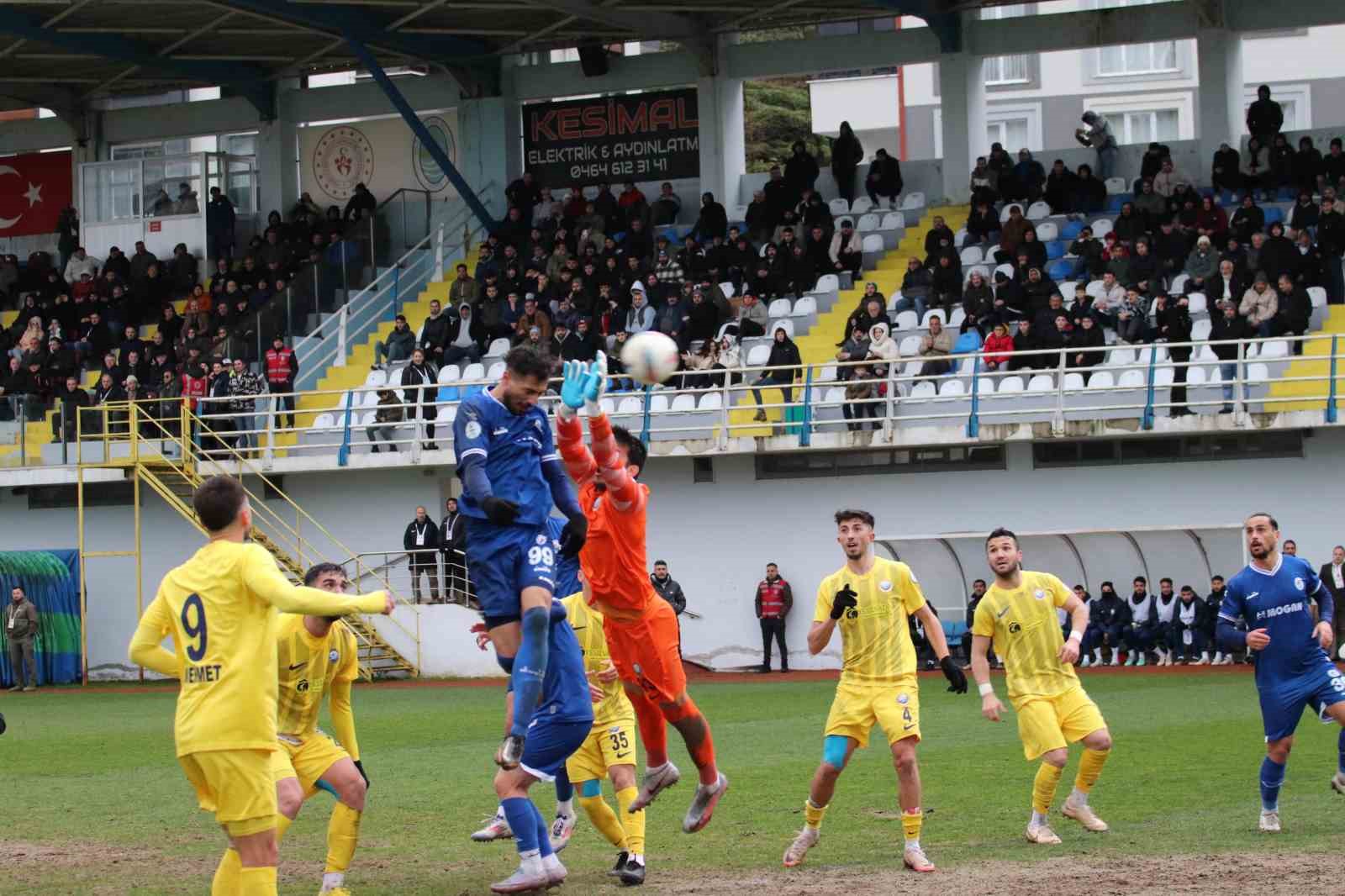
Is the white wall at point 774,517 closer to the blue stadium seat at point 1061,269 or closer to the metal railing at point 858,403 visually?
the metal railing at point 858,403

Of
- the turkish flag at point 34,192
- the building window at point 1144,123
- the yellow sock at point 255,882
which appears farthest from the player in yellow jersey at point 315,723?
the building window at point 1144,123

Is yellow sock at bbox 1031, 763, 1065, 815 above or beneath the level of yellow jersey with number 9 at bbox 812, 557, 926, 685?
beneath

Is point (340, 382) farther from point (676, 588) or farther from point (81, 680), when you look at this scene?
point (676, 588)

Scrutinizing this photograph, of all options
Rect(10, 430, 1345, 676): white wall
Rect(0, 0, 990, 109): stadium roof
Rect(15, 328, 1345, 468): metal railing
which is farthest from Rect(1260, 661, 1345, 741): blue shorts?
Rect(0, 0, 990, 109): stadium roof

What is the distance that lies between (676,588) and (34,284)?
718 inches

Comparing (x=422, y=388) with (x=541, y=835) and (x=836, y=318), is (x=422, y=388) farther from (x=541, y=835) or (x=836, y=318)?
(x=541, y=835)

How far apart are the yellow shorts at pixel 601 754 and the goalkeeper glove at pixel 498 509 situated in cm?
184

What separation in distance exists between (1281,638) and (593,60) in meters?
27.3

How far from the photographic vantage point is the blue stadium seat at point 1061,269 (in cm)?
2952

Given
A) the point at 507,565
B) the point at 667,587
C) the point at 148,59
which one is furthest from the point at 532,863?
the point at 148,59

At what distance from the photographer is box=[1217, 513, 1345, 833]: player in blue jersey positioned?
37.0ft

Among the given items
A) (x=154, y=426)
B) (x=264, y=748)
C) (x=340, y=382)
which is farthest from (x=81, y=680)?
(x=264, y=748)

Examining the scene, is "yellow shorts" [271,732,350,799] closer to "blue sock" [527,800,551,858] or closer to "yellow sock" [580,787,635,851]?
"blue sock" [527,800,551,858]

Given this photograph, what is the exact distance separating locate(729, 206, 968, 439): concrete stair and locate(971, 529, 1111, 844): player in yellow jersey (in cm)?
1528
